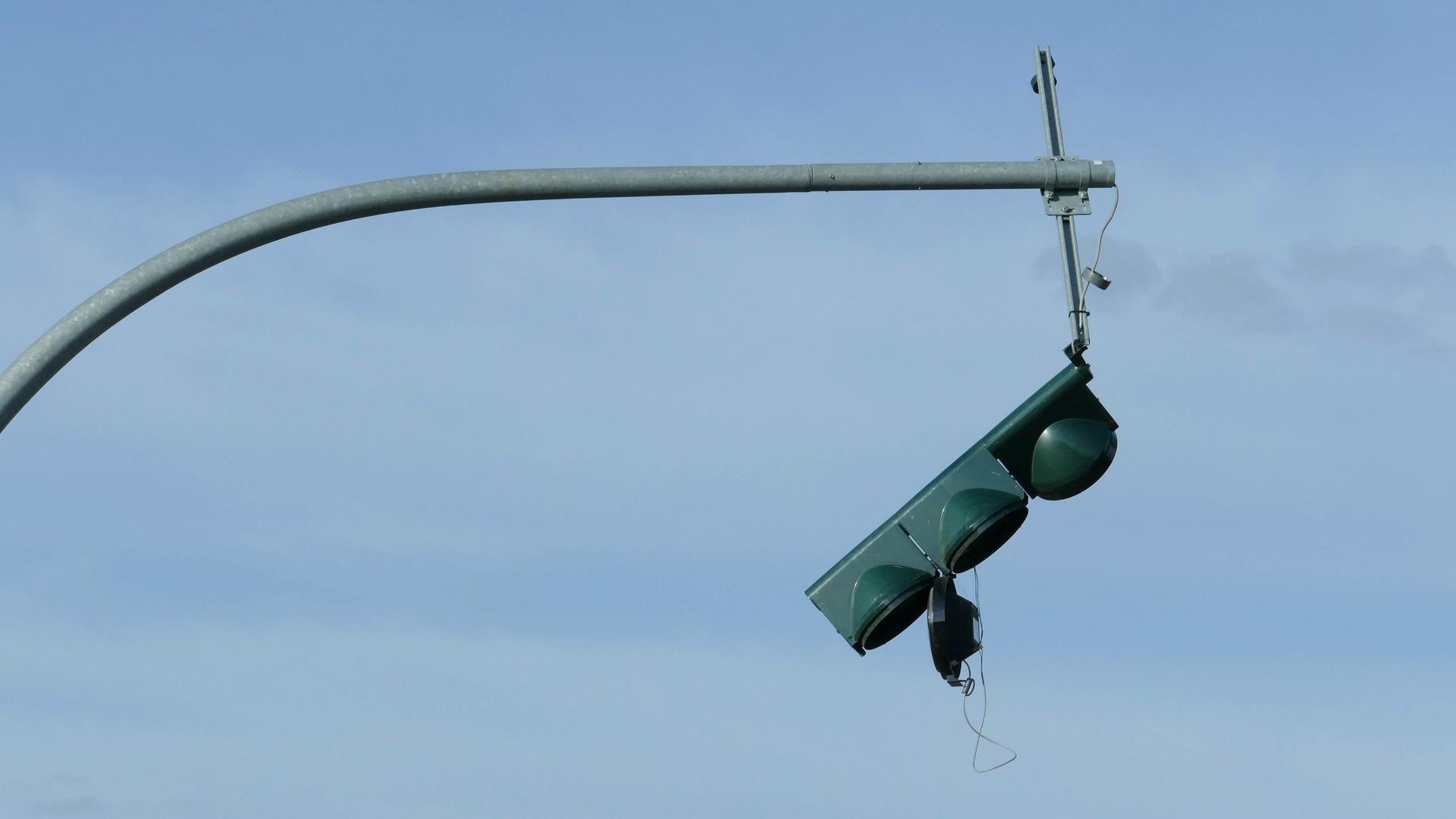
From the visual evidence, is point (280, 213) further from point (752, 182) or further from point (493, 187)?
point (752, 182)

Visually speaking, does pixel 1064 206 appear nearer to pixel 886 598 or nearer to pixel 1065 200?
pixel 1065 200

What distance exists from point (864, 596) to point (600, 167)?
7.03 ft

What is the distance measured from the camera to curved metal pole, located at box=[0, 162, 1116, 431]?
600 centimetres

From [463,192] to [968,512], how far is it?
2525mm

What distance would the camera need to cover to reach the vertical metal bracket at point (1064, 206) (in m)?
7.20

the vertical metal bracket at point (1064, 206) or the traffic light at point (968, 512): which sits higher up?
the vertical metal bracket at point (1064, 206)

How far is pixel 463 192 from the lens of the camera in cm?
646

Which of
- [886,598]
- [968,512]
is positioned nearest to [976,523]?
[968,512]

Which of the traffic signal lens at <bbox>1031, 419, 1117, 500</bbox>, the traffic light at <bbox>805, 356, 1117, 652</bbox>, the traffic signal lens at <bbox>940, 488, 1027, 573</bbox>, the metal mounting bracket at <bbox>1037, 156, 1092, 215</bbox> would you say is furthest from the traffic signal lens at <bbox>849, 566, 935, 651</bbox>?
the metal mounting bracket at <bbox>1037, 156, 1092, 215</bbox>

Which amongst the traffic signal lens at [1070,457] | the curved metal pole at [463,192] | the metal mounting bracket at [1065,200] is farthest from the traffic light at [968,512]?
the curved metal pole at [463,192]

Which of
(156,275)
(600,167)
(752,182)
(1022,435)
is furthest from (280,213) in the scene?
(1022,435)

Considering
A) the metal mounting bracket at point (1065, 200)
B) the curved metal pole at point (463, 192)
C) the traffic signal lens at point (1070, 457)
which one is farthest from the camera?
the traffic signal lens at point (1070, 457)

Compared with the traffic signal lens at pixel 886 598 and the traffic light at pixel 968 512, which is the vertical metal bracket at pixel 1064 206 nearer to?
the traffic light at pixel 968 512

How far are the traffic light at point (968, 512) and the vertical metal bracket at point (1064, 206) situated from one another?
23cm
